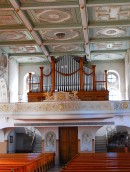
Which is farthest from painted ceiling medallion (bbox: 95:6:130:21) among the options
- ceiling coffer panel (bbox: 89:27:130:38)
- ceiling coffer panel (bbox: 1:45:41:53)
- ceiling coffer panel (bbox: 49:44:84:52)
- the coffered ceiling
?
ceiling coffer panel (bbox: 1:45:41:53)

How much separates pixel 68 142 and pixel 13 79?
267 inches

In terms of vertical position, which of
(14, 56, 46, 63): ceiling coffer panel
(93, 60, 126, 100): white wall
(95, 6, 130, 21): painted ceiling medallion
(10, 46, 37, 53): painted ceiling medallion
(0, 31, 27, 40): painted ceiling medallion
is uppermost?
(95, 6, 130, 21): painted ceiling medallion

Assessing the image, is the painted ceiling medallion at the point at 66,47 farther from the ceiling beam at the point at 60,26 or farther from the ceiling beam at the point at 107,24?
the ceiling beam at the point at 107,24

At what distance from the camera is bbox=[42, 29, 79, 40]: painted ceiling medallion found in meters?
20.3

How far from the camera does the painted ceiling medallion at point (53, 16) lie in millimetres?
17172

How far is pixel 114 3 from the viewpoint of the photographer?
1531 cm

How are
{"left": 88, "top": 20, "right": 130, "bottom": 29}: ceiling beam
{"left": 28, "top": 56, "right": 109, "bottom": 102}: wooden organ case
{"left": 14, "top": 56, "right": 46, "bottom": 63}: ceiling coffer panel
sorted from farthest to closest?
{"left": 14, "top": 56, "right": 46, "bottom": 63}: ceiling coffer panel
{"left": 28, "top": 56, "right": 109, "bottom": 102}: wooden organ case
{"left": 88, "top": 20, "right": 130, "bottom": 29}: ceiling beam

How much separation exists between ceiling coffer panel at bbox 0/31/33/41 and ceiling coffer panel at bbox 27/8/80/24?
210 centimetres

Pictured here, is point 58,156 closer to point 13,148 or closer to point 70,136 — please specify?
point 70,136

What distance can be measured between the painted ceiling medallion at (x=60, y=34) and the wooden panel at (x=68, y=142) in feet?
21.1

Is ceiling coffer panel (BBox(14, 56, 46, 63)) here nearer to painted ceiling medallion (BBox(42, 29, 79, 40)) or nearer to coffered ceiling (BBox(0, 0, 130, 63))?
coffered ceiling (BBox(0, 0, 130, 63))

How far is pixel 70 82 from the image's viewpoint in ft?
77.4

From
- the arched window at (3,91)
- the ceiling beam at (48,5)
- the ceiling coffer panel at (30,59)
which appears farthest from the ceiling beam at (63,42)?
the ceiling beam at (48,5)

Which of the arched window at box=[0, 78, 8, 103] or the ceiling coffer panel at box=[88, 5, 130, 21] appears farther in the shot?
the arched window at box=[0, 78, 8, 103]
